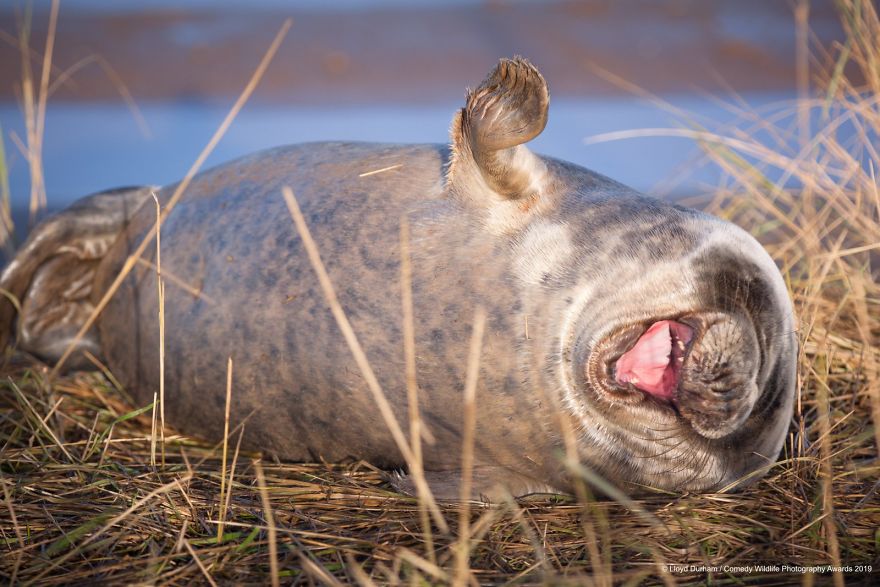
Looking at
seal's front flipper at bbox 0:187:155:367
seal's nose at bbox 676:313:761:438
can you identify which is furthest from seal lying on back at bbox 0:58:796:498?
seal's front flipper at bbox 0:187:155:367

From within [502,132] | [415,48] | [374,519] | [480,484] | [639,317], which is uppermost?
[415,48]

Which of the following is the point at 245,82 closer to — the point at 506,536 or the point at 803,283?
the point at 803,283

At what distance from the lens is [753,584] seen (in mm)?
2049

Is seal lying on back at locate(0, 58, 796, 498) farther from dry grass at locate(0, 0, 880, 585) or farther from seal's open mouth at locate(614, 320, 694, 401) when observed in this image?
dry grass at locate(0, 0, 880, 585)

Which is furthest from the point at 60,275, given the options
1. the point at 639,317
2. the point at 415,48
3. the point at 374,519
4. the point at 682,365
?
the point at 415,48

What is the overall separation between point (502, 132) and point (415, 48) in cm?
604

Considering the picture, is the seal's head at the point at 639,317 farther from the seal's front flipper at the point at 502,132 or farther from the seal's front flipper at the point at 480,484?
the seal's front flipper at the point at 480,484

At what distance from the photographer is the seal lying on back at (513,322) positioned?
8.00ft

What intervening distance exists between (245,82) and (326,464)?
5601 mm

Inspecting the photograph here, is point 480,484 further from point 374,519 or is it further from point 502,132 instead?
point 502,132

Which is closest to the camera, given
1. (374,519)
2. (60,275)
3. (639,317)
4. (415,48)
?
(374,519)

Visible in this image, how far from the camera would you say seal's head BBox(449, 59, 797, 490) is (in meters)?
2.43

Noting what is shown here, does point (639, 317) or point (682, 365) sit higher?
point (639, 317)

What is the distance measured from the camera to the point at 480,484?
2.47 meters
